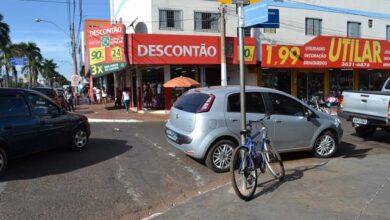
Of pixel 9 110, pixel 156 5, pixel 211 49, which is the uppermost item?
pixel 156 5

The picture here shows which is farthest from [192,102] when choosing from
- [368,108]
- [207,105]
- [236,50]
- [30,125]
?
[236,50]

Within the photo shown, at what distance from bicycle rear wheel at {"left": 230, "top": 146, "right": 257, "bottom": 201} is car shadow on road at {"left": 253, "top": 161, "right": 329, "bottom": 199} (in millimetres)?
166

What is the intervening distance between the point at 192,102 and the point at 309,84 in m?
21.0

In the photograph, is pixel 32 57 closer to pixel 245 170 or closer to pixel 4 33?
pixel 4 33

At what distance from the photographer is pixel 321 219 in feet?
18.0

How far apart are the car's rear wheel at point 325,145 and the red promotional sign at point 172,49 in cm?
1319

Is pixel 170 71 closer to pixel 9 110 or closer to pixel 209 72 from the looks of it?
pixel 209 72

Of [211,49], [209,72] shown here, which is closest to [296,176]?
[211,49]

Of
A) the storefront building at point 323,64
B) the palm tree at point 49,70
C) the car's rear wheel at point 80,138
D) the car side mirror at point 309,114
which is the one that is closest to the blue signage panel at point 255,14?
the car side mirror at point 309,114

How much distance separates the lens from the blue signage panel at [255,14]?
642 centimetres

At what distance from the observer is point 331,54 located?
26484 millimetres

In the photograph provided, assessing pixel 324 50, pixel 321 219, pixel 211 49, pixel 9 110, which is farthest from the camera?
pixel 324 50

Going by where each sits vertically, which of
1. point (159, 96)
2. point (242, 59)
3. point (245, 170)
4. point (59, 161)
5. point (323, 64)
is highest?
point (323, 64)

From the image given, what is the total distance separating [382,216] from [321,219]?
2.70 feet
